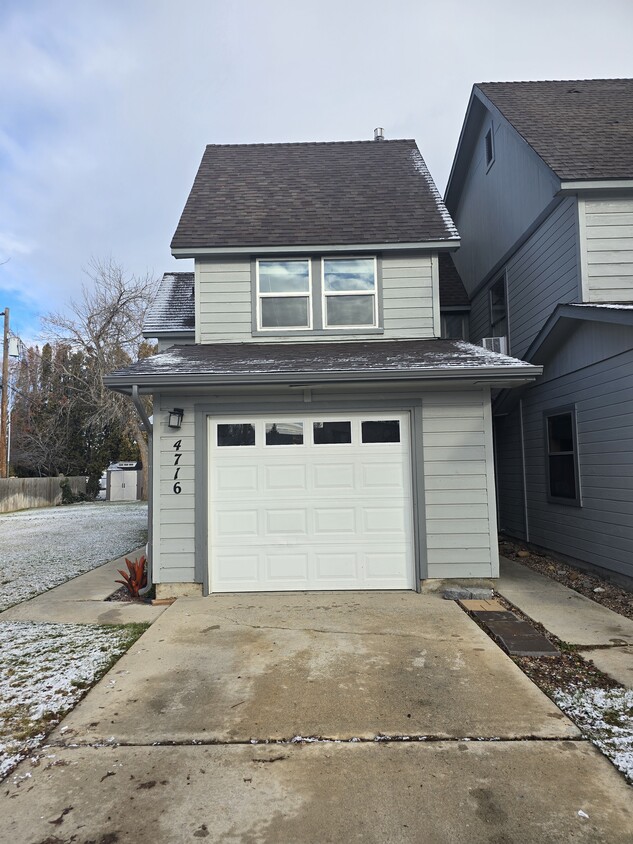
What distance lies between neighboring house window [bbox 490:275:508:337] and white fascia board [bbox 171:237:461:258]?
123 inches

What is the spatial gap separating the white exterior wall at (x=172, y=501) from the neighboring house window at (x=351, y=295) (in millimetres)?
2690

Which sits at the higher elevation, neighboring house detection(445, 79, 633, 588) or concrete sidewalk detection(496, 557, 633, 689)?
neighboring house detection(445, 79, 633, 588)

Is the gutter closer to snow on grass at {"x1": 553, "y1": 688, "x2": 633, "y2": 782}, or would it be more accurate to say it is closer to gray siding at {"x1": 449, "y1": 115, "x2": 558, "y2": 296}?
snow on grass at {"x1": 553, "y1": 688, "x2": 633, "y2": 782}

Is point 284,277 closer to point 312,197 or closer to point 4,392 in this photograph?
point 312,197

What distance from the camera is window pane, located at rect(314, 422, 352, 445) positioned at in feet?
21.0

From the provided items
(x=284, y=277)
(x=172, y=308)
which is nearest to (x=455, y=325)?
(x=284, y=277)

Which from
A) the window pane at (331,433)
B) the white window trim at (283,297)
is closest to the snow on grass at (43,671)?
the window pane at (331,433)

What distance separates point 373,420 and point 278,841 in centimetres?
462

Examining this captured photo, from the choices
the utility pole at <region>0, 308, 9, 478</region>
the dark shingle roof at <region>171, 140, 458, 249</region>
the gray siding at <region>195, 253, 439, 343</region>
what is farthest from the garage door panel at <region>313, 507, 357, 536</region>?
the utility pole at <region>0, 308, 9, 478</region>

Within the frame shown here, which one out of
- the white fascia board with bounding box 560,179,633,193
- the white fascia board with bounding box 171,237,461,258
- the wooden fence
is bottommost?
the wooden fence

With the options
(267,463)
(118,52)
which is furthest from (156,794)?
(118,52)

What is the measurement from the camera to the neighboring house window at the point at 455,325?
12320 mm

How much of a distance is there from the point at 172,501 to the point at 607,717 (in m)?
4.69

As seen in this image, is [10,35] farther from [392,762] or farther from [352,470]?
[392,762]
